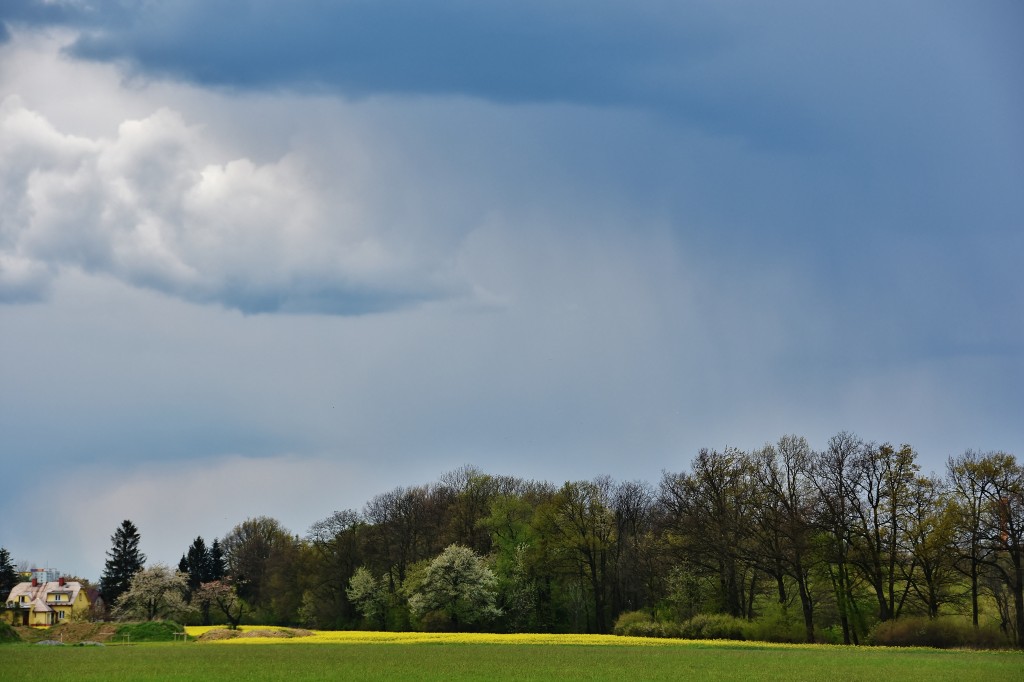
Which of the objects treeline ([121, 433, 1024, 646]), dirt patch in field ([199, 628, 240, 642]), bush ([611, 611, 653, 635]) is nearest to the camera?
treeline ([121, 433, 1024, 646])

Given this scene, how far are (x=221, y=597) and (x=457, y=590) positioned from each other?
157 ft

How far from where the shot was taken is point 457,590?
89.7 metres

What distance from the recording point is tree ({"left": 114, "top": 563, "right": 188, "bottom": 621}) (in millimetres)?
112500

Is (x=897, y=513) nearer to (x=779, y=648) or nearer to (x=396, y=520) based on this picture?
(x=779, y=648)

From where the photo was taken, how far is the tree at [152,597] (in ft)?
369

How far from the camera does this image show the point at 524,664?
137ft

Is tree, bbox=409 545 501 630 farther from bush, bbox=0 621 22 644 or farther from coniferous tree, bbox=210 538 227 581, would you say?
coniferous tree, bbox=210 538 227 581

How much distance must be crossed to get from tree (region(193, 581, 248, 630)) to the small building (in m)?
16.2

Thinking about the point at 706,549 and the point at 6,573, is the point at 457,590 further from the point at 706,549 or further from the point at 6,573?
the point at 6,573

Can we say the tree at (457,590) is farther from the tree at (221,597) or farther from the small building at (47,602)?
the small building at (47,602)

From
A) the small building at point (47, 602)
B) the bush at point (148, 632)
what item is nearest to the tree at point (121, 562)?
the small building at point (47, 602)

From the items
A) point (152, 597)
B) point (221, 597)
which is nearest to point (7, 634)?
point (152, 597)

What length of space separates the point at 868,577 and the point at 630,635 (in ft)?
62.8

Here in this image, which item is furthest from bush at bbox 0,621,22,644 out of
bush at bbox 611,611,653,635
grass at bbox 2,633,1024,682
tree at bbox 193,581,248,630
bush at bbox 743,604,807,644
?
bush at bbox 743,604,807,644
